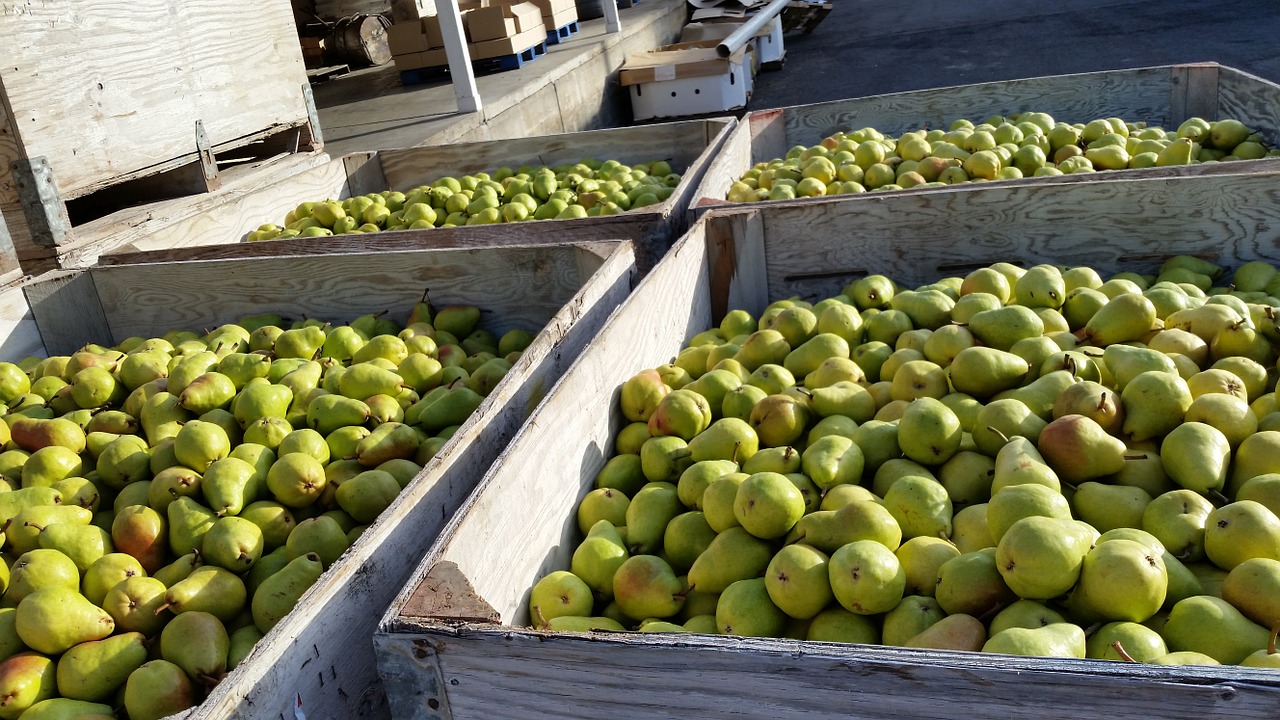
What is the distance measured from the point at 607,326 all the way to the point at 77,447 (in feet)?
4.75

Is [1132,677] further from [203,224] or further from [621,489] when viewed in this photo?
[203,224]

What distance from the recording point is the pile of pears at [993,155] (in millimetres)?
3842

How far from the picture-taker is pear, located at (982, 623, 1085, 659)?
1297mm

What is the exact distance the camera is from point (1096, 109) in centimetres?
518

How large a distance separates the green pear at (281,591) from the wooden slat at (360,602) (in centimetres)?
23

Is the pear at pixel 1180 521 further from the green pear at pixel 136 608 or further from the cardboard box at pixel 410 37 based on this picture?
the cardboard box at pixel 410 37

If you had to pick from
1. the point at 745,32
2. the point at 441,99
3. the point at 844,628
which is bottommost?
the point at 844,628

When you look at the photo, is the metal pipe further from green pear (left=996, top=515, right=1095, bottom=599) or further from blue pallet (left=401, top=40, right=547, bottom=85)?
green pear (left=996, top=515, right=1095, bottom=599)

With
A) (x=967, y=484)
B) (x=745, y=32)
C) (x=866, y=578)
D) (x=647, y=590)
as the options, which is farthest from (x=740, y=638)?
(x=745, y=32)

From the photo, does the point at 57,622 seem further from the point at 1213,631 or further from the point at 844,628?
the point at 1213,631

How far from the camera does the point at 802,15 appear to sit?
1552 cm

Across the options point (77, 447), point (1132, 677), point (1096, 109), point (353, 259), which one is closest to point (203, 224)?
point (353, 259)

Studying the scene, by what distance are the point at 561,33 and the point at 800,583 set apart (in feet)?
38.3

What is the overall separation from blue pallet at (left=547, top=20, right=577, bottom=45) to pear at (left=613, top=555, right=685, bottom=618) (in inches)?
425
